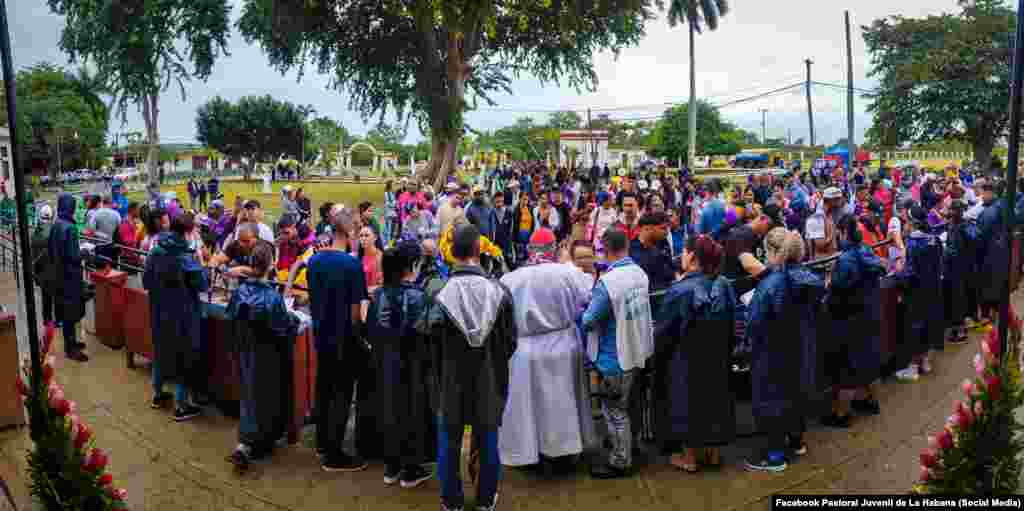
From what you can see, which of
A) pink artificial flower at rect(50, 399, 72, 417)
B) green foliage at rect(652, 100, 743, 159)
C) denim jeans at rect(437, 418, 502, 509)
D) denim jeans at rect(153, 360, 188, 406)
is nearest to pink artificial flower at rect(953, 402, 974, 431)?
denim jeans at rect(437, 418, 502, 509)

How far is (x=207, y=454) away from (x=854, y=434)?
5241 millimetres

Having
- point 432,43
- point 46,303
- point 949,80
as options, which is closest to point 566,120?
point 949,80

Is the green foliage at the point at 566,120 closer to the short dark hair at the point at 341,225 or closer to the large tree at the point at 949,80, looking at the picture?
the large tree at the point at 949,80

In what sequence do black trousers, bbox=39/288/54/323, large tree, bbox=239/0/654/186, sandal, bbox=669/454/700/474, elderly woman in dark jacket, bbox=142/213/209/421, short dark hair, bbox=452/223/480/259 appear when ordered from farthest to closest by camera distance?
large tree, bbox=239/0/654/186
black trousers, bbox=39/288/54/323
elderly woman in dark jacket, bbox=142/213/209/421
sandal, bbox=669/454/700/474
short dark hair, bbox=452/223/480/259

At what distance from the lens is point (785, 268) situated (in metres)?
5.25

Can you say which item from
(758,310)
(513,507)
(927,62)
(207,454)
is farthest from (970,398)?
(927,62)

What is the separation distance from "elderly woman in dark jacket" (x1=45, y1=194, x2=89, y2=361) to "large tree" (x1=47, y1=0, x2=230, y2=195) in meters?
23.8

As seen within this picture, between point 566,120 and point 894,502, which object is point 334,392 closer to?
point 894,502

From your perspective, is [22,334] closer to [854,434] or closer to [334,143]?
[854,434]

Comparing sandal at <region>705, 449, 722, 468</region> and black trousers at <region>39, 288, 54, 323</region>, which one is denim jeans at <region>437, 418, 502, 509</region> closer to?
sandal at <region>705, 449, 722, 468</region>

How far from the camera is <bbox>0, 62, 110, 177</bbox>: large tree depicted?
211 feet

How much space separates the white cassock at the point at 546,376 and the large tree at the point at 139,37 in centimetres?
2901

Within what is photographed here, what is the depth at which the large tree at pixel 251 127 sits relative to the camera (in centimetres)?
7088

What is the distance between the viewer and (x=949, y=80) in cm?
4631
